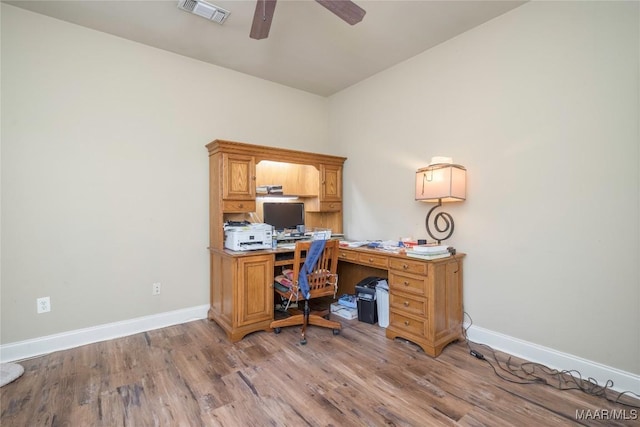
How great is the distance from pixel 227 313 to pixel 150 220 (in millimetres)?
1220

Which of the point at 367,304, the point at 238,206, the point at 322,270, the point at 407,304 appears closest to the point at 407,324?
the point at 407,304

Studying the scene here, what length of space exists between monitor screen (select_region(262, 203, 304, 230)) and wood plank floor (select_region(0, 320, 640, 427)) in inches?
55.5

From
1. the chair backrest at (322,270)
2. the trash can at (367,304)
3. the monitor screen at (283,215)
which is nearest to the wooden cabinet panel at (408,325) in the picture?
the trash can at (367,304)

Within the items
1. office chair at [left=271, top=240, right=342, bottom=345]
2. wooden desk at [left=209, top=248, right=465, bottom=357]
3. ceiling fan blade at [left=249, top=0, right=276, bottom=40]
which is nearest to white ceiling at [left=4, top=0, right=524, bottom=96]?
ceiling fan blade at [left=249, top=0, right=276, bottom=40]

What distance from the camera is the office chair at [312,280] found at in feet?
8.86

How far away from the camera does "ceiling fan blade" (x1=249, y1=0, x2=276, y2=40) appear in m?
1.86

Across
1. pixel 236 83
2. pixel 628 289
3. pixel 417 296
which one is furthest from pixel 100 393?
pixel 628 289

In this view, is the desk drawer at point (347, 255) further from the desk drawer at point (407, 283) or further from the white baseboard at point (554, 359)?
the white baseboard at point (554, 359)

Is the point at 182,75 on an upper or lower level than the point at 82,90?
upper

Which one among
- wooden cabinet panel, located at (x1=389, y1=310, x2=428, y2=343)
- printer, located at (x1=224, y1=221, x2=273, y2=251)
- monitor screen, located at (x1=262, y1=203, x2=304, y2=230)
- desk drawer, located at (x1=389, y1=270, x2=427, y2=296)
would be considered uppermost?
monitor screen, located at (x1=262, y1=203, x2=304, y2=230)

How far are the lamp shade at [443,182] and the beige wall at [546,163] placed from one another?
0.15 m

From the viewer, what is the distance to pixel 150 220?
3.01 meters

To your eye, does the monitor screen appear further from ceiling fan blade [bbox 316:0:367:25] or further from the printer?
ceiling fan blade [bbox 316:0:367:25]

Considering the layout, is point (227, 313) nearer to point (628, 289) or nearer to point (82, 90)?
point (82, 90)
